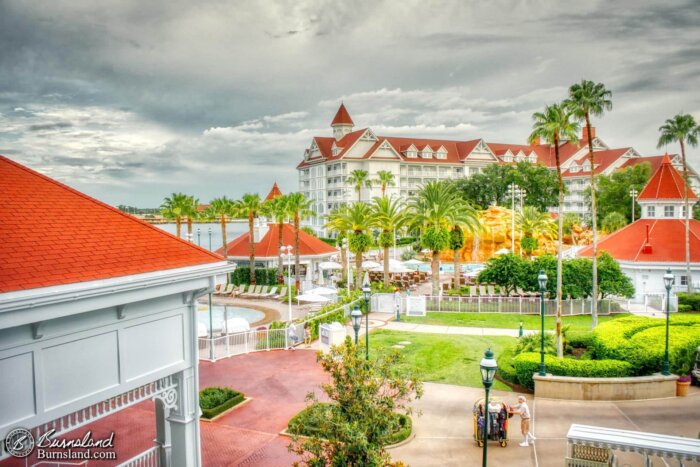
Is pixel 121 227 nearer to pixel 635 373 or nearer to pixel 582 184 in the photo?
pixel 635 373

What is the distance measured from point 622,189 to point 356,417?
Result: 78.3m

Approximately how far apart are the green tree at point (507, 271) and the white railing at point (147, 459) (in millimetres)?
29229

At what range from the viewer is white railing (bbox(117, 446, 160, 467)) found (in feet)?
37.6

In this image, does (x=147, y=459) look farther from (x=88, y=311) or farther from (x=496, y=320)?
(x=496, y=320)

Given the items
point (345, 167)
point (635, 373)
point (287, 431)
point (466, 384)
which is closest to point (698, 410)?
point (635, 373)

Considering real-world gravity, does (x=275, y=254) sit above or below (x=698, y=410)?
above

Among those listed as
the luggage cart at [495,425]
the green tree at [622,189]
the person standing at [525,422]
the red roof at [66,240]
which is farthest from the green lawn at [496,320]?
the green tree at [622,189]

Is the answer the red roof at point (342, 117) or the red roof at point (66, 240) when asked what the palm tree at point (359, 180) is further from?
the red roof at point (66, 240)

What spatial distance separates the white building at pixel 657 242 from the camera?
3912 centimetres

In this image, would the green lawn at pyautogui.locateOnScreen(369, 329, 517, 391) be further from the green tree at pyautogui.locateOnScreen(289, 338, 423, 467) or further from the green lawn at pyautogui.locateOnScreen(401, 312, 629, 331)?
the green tree at pyautogui.locateOnScreen(289, 338, 423, 467)

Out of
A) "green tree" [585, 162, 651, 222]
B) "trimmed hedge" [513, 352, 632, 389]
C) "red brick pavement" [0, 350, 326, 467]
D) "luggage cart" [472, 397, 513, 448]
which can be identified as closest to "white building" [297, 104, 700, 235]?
"green tree" [585, 162, 651, 222]

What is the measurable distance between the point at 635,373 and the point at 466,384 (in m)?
6.13

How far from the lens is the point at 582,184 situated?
106 meters

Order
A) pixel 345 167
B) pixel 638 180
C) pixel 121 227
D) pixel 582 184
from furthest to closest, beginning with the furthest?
1. pixel 582 184
2. pixel 345 167
3. pixel 638 180
4. pixel 121 227
